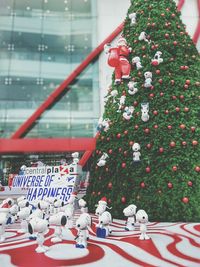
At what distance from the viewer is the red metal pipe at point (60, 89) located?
1364 cm

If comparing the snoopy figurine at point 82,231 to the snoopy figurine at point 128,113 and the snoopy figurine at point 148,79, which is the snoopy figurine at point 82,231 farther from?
the snoopy figurine at point 148,79

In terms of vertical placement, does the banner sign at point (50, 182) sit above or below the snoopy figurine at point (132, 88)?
below

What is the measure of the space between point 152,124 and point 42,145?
26.4 ft

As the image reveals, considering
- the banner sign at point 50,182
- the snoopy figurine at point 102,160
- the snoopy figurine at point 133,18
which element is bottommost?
the banner sign at point 50,182

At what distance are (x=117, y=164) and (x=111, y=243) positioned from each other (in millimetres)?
2536

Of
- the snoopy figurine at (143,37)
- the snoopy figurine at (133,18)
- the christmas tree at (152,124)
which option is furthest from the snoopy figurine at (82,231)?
the snoopy figurine at (133,18)

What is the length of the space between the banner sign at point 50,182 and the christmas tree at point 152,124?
777mm

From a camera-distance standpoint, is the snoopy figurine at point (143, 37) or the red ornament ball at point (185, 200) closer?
the red ornament ball at point (185, 200)

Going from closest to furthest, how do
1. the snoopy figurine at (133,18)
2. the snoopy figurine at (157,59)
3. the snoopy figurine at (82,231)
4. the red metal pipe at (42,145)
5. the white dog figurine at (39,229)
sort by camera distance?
the white dog figurine at (39,229)
the snoopy figurine at (82,231)
the snoopy figurine at (157,59)
the snoopy figurine at (133,18)
the red metal pipe at (42,145)

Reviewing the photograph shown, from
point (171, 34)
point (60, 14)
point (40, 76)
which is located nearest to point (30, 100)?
point (40, 76)

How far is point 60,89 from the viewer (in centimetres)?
1429

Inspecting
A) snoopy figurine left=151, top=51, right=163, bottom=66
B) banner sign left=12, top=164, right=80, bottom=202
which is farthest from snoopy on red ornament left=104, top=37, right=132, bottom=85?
banner sign left=12, top=164, right=80, bottom=202

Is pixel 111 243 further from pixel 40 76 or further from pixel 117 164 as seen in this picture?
pixel 40 76

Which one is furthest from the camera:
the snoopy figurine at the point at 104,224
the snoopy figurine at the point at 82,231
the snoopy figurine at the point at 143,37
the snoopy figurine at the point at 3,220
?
the snoopy figurine at the point at 143,37
